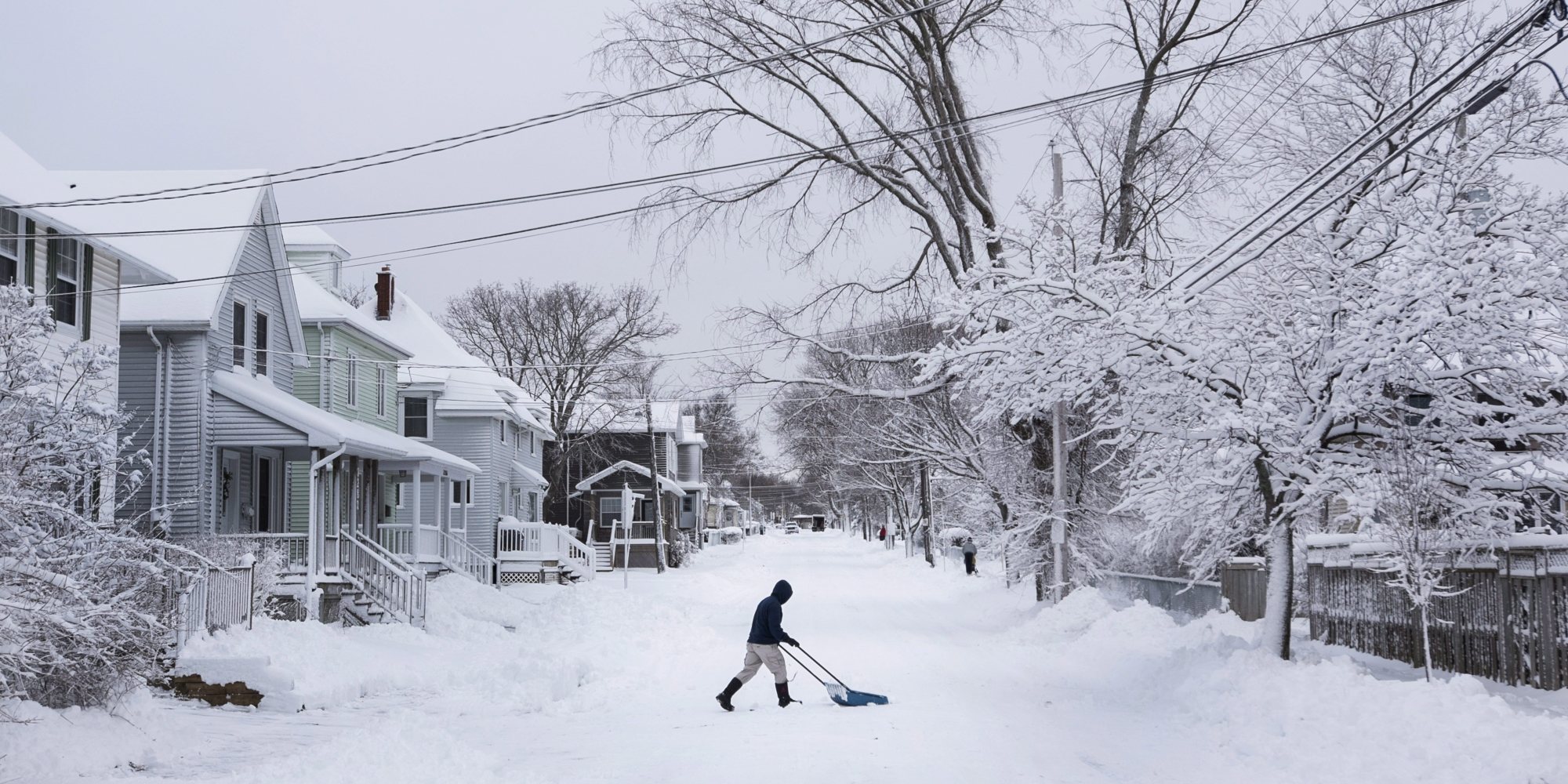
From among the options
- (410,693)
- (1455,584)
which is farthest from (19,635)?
(1455,584)

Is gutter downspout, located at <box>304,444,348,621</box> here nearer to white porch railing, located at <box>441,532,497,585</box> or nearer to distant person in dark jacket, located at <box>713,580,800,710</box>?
white porch railing, located at <box>441,532,497,585</box>

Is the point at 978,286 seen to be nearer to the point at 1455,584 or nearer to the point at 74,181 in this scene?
the point at 1455,584

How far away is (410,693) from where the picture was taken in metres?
16.8

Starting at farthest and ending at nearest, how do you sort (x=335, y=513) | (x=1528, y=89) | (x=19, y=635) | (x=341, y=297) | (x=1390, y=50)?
(x=341, y=297) < (x=335, y=513) < (x=1390, y=50) < (x=1528, y=89) < (x=19, y=635)

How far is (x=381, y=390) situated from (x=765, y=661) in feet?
75.9

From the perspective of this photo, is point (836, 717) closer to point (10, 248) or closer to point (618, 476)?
point (10, 248)

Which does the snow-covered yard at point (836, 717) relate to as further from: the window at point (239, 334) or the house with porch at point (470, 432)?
the house with porch at point (470, 432)

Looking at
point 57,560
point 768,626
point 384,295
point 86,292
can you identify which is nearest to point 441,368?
point 384,295

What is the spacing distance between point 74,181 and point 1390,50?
70.9 ft

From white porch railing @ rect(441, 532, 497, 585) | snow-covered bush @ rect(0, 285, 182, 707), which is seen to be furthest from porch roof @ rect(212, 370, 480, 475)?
snow-covered bush @ rect(0, 285, 182, 707)

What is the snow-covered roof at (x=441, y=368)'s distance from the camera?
132ft

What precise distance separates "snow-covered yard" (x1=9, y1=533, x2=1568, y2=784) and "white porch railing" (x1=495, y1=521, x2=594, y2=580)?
15405mm

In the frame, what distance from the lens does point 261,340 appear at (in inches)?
1042

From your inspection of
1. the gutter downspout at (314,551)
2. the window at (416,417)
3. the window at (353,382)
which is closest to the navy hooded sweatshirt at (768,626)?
the gutter downspout at (314,551)
